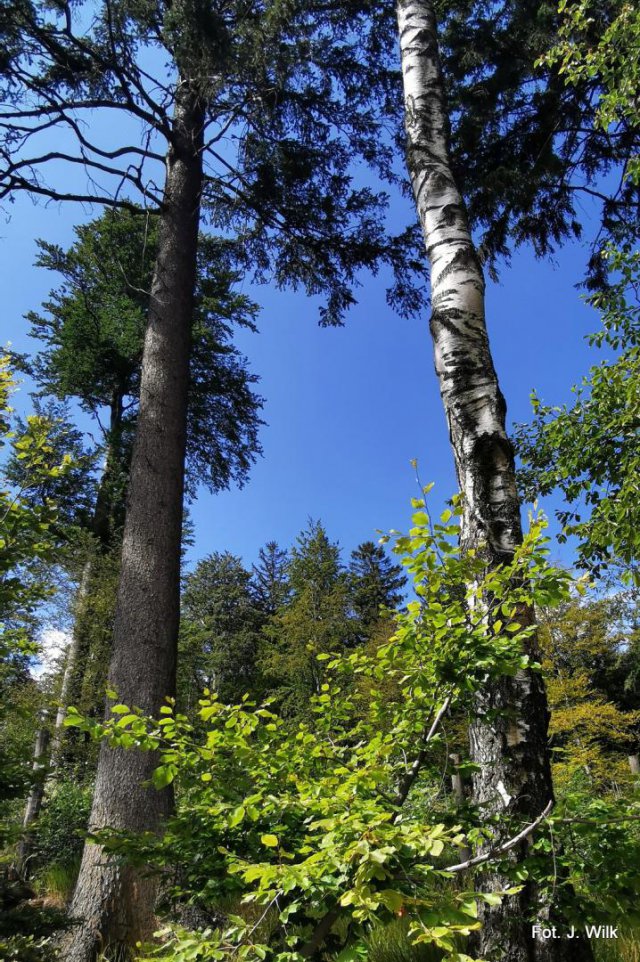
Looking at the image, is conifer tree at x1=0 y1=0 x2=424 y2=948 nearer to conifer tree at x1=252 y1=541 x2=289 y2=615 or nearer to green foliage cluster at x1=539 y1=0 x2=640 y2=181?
green foliage cluster at x1=539 y1=0 x2=640 y2=181

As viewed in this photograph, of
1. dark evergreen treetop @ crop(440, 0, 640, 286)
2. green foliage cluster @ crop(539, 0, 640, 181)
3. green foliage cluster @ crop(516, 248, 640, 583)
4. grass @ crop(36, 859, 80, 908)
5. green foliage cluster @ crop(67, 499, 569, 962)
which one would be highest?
dark evergreen treetop @ crop(440, 0, 640, 286)

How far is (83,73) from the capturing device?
5.49 m

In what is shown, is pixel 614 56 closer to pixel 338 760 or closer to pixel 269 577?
pixel 338 760

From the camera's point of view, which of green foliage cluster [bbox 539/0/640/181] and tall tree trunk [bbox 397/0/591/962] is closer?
tall tree trunk [bbox 397/0/591/962]

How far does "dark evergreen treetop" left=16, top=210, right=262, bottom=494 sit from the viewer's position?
11445 millimetres

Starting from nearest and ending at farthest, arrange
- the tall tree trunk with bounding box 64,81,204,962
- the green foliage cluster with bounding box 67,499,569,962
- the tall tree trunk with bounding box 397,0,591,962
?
the green foliage cluster with bounding box 67,499,569,962, the tall tree trunk with bounding box 397,0,591,962, the tall tree trunk with bounding box 64,81,204,962

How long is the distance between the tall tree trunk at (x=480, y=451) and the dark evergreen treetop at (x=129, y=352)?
864 cm

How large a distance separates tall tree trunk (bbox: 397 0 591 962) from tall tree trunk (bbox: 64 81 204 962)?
1418mm

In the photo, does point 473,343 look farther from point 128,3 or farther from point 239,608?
point 239,608

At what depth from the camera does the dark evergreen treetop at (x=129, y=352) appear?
11.4m

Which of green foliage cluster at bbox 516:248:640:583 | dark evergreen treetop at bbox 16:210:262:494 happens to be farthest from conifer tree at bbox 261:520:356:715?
green foliage cluster at bbox 516:248:640:583

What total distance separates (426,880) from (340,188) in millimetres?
7143

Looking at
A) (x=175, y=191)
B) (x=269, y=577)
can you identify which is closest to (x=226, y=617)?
(x=269, y=577)

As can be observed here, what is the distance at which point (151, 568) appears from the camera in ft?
13.8
